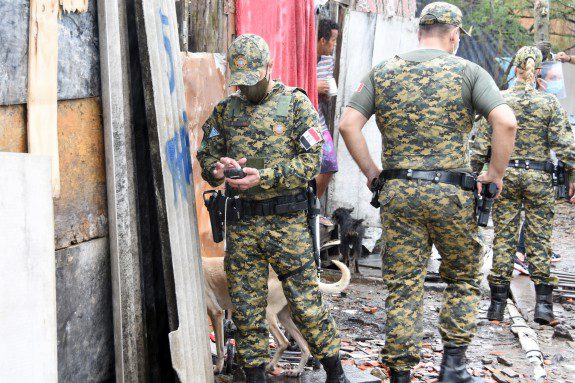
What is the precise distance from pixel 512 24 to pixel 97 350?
16.2 m

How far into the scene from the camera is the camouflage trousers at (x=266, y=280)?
4547 millimetres

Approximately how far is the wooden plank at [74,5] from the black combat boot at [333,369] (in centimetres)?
255

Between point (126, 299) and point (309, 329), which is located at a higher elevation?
point (126, 299)

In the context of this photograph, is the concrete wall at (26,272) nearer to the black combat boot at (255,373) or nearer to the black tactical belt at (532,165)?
the black combat boot at (255,373)

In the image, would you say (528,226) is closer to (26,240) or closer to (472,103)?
(472,103)

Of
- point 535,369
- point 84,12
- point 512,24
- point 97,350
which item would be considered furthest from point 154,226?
point 512,24

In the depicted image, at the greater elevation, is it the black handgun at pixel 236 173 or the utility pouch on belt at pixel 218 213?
the black handgun at pixel 236 173

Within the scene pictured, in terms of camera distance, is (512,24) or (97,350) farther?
(512,24)

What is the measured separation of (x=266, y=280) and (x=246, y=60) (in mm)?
1342

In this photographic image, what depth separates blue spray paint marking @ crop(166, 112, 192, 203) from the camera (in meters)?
4.14

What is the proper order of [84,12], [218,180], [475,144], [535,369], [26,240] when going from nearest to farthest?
[26,240], [84,12], [218,180], [535,369], [475,144]

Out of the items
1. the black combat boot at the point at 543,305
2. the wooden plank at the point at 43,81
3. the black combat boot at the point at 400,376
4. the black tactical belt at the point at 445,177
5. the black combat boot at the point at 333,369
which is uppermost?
the wooden plank at the point at 43,81

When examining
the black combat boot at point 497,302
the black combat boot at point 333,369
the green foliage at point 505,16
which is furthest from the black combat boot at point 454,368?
the green foliage at point 505,16

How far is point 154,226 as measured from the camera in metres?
4.04
